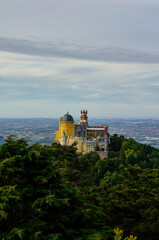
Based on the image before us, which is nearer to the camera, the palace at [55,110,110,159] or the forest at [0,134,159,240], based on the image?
the forest at [0,134,159,240]

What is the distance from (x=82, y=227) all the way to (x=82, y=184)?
18.3m

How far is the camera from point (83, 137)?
6844 cm

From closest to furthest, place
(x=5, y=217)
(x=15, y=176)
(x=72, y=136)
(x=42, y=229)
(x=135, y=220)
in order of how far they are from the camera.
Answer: (x=5, y=217)
(x=42, y=229)
(x=15, y=176)
(x=135, y=220)
(x=72, y=136)

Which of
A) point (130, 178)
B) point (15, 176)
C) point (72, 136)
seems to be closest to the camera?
point (15, 176)

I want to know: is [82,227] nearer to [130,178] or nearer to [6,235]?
[6,235]

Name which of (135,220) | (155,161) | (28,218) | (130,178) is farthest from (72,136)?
(28,218)

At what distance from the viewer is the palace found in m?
61.2

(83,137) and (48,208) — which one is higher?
(48,208)

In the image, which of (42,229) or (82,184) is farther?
(82,184)

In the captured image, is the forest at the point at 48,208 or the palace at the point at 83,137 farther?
the palace at the point at 83,137

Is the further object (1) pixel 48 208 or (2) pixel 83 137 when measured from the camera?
(2) pixel 83 137

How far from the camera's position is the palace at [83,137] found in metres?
61.2

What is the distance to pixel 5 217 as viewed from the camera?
12.0m

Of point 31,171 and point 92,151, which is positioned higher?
point 31,171
